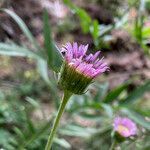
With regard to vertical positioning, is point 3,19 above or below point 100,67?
above

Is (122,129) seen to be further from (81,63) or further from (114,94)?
(81,63)

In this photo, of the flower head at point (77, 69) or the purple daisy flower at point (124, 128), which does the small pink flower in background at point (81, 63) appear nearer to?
the flower head at point (77, 69)

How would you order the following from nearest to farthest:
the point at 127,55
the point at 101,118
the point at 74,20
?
the point at 101,118, the point at 127,55, the point at 74,20

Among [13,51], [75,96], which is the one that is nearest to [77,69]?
[13,51]

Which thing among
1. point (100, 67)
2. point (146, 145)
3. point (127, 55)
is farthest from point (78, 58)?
point (127, 55)

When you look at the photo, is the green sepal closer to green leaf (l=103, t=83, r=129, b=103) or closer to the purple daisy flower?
the purple daisy flower

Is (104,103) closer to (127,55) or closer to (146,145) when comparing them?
(146,145)

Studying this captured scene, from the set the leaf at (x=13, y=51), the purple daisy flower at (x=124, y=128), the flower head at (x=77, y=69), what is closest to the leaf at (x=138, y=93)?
the purple daisy flower at (x=124, y=128)

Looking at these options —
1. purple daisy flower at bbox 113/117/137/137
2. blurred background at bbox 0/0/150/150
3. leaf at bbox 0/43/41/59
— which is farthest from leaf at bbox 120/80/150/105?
leaf at bbox 0/43/41/59
